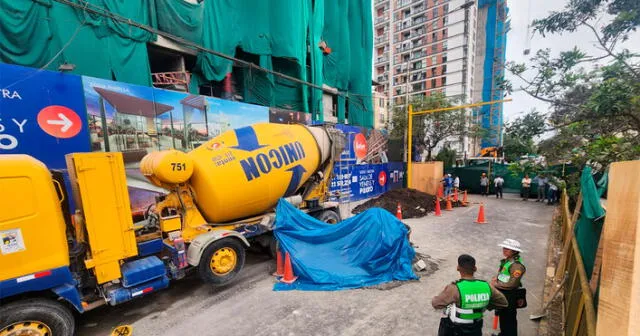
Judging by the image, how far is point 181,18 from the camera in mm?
11875

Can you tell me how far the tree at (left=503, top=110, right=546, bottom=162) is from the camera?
5.91 m

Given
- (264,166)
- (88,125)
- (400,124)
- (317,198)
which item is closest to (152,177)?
(264,166)

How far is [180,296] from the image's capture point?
17.6 feet

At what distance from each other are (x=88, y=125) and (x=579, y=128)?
1289cm

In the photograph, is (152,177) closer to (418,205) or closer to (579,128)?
(579,128)

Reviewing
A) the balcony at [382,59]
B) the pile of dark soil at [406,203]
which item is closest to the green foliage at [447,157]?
the pile of dark soil at [406,203]

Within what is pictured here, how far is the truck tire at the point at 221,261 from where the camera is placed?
5151 millimetres

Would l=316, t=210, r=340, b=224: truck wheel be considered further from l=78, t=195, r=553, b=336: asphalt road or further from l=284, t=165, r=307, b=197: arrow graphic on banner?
l=78, t=195, r=553, b=336: asphalt road

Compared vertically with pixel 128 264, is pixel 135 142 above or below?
above

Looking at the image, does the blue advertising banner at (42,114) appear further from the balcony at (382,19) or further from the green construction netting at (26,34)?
the balcony at (382,19)

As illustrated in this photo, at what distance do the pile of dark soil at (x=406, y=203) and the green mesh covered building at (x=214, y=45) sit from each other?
26.2 feet

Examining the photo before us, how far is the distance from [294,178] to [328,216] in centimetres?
180

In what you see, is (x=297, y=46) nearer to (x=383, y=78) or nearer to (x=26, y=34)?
(x=26, y=34)

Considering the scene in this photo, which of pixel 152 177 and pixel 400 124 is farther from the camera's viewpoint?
pixel 400 124
